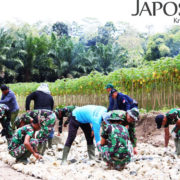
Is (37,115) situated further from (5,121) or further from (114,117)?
(114,117)

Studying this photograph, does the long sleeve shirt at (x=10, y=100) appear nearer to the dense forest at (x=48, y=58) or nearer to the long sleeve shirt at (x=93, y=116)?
the long sleeve shirt at (x=93, y=116)

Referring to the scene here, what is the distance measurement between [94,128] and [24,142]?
1119 mm

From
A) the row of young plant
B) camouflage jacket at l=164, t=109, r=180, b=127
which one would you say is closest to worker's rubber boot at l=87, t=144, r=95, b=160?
camouflage jacket at l=164, t=109, r=180, b=127

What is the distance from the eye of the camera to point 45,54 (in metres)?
32.4

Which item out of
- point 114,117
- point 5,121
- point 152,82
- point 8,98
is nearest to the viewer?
point 114,117

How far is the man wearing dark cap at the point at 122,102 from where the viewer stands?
5.58 m

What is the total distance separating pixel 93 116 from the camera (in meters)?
4.25

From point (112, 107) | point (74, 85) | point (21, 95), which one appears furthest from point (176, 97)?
point (21, 95)

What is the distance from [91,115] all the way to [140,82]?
642cm

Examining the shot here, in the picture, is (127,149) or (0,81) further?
(0,81)

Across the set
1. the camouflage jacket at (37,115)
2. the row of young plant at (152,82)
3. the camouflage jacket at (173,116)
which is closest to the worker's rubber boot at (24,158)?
the camouflage jacket at (37,115)

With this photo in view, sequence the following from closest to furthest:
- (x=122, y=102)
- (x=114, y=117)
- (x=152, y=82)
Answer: (x=114, y=117) → (x=122, y=102) → (x=152, y=82)

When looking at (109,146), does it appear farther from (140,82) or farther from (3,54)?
(3,54)

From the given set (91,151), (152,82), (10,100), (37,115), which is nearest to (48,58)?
(152,82)
